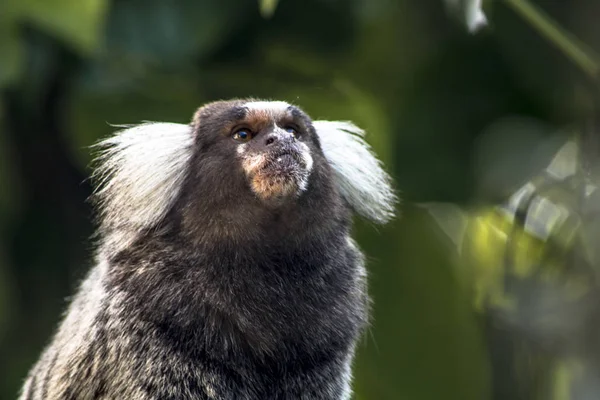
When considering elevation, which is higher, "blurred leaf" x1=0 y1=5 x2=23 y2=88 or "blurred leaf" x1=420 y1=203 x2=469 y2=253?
"blurred leaf" x1=0 y1=5 x2=23 y2=88

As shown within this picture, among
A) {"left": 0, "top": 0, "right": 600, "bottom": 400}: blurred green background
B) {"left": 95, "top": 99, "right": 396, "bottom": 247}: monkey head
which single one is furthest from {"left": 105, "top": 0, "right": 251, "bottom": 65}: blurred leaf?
{"left": 95, "top": 99, "right": 396, "bottom": 247}: monkey head

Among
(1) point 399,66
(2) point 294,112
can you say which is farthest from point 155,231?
(1) point 399,66

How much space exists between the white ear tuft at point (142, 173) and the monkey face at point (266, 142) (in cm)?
11

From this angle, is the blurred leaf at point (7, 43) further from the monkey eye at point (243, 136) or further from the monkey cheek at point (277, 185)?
the monkey cheek at point (277, 185)

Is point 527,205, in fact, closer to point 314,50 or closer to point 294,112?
point 294,112

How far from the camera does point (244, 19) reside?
13.6ft

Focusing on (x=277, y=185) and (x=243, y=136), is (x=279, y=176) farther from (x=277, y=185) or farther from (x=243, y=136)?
(x=243, y=136)

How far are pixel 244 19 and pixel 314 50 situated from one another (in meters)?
0.33

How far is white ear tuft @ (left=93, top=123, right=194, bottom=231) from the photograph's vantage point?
2757 millimetres

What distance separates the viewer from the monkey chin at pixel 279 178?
8.41ft

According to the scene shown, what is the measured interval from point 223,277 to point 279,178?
0.30m

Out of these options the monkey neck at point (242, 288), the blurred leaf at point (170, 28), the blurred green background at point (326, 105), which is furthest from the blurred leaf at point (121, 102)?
the monkey neck at point (242, 288)

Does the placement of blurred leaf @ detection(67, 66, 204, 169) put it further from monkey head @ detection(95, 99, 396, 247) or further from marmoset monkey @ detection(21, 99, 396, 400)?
marmoset monkey @ detection(21, 99, 396, 400)

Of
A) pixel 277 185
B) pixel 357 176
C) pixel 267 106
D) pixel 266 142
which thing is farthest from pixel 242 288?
pixel 357 176
